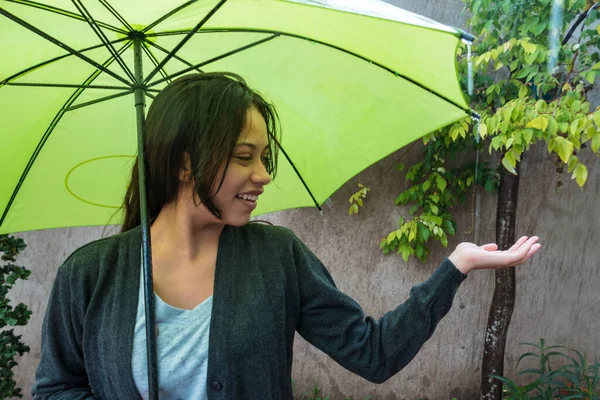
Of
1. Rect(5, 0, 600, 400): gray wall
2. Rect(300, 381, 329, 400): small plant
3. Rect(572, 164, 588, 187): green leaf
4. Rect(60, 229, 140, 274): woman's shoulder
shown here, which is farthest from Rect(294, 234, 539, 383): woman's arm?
Rect(300, 381, 329, 400): small plant

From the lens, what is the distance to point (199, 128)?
1.19 m

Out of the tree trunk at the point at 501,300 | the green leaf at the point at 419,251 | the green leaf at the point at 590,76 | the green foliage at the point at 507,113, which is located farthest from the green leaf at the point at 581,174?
the green leaf at the point at 419,251

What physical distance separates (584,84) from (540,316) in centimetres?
152

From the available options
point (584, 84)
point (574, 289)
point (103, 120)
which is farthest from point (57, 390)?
point (574, 289)

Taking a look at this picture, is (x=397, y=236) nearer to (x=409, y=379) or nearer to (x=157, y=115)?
(x=409, y=379)

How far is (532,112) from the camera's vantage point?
2498 mm

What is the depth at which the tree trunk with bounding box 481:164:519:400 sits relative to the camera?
317cm

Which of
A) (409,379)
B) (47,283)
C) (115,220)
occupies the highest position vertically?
(115,220)

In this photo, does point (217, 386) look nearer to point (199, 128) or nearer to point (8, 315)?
point (199, 128)

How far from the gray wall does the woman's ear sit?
235cm

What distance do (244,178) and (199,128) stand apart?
0.51 feet

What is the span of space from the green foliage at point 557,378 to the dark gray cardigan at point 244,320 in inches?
91.1

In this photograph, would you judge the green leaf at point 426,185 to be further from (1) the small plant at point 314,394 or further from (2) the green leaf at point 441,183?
(1) the small plant at point 314,394

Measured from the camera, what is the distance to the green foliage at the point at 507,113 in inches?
98.0
